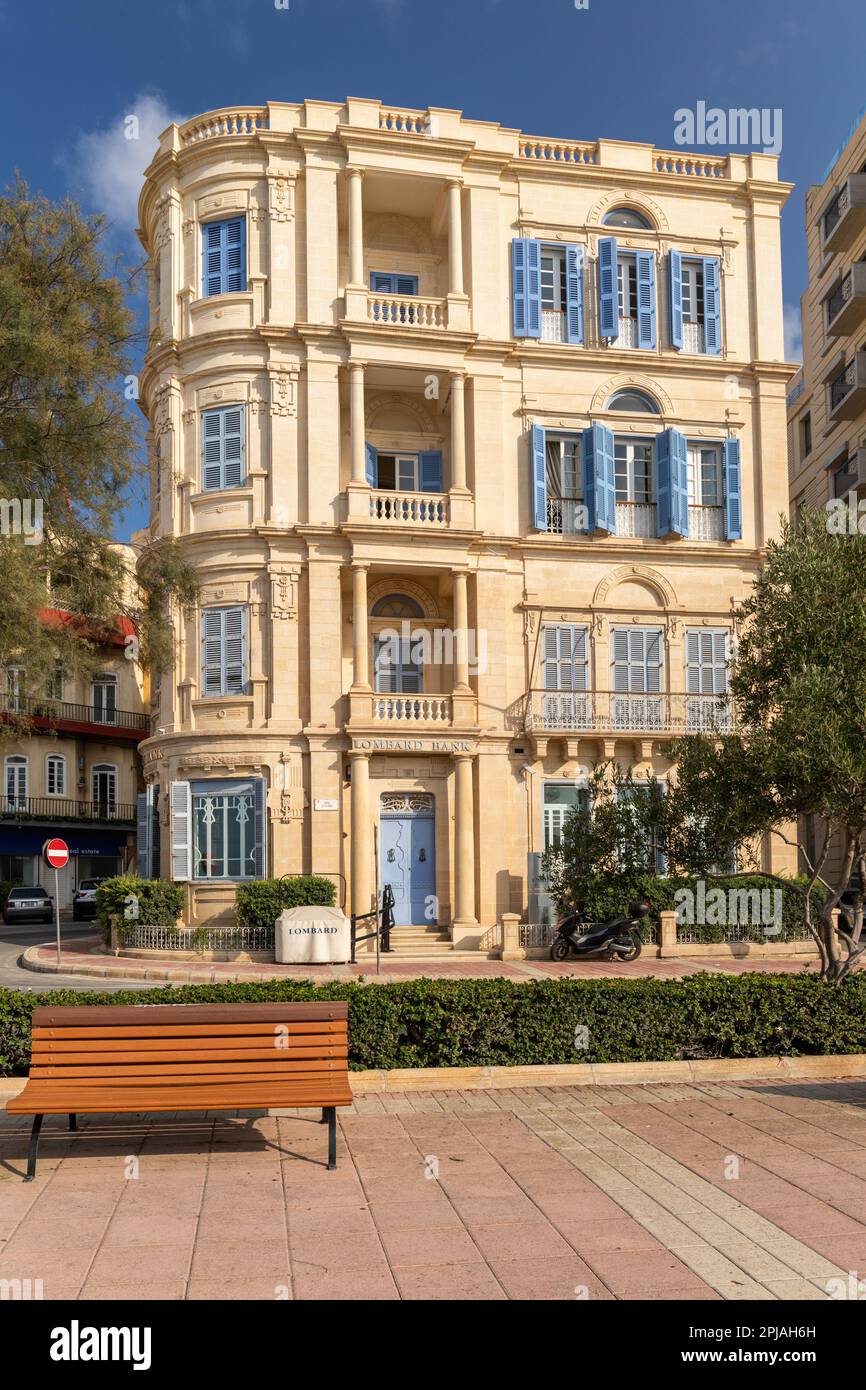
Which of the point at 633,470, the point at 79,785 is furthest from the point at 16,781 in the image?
the point at 633,470

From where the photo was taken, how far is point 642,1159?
8.09m

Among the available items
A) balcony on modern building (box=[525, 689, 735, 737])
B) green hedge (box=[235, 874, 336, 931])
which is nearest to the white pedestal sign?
green hedge (box=[235, 874, 336, 931])

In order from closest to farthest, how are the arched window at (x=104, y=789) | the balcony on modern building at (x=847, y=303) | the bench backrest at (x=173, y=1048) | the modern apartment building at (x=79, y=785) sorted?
the bench backrest at (x=173, y=1048)
the balcony on modern building at (x=847, y=303)
the modern apartment building at (x=79, y=785)
the arched window at (x=104, y=789)

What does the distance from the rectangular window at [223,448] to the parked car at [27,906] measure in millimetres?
19488

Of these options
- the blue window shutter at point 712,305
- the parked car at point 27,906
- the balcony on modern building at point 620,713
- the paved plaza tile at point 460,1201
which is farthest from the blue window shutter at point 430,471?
the parked car at point 27,906

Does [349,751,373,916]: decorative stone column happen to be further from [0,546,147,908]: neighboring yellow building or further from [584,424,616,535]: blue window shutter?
[0,546,147,908]: neighboring yellow building

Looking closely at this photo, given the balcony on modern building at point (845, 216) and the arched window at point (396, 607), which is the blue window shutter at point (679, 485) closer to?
the arched window at point (396, 607)

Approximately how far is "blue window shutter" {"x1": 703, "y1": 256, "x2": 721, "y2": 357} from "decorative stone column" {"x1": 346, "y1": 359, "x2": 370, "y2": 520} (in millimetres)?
9016

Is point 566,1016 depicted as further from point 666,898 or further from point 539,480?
point 539,480

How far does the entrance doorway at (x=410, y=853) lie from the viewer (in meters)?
26.5

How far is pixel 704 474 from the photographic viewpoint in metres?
29.6

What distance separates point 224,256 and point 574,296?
8.34 meters

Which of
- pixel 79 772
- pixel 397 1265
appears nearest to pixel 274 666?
pixel 397 1265
